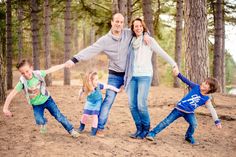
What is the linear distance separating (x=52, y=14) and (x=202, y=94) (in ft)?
46.3

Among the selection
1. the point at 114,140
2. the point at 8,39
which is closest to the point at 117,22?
the point at 114,140

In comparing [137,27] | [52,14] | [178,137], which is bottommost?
[178,137]

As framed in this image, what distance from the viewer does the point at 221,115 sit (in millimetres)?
7770

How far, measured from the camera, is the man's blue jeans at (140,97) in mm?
5559

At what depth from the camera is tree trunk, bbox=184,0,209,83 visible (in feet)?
26.2

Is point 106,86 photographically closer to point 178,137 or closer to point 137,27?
point 137,27

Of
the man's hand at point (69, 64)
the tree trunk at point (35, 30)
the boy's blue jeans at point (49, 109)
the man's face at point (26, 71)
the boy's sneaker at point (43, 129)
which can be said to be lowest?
→ the boy's sneaker at point (43, 129)

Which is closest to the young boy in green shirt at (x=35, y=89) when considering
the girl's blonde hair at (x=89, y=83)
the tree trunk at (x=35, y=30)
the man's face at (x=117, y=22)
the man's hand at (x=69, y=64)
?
the man's hand at (x=69, y=64)

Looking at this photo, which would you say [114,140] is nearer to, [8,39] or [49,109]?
[49,109]

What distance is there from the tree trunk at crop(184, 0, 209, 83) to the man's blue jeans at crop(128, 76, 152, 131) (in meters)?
2.82

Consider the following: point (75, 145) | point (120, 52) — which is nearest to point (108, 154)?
point (75, 145)

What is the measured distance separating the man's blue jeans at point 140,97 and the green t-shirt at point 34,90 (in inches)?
61.8

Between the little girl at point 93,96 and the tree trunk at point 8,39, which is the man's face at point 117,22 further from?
the tree trunk at point 8,39

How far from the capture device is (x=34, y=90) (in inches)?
207
